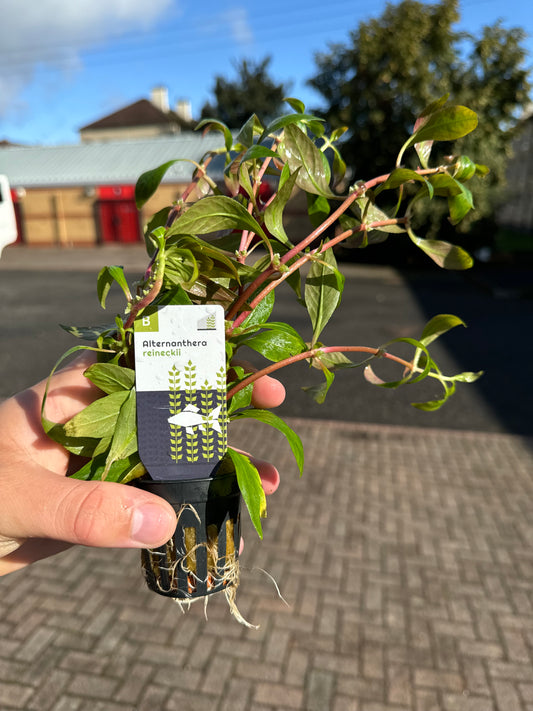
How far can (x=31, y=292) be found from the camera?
46.5 feet

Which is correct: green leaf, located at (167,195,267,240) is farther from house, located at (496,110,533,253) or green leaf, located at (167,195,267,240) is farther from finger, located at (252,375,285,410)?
house, located at (496,110,533,253)

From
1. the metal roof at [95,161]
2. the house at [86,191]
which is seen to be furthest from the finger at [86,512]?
the house at [86,191]

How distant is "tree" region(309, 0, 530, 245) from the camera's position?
16.9m

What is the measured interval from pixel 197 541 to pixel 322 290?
2.43ft

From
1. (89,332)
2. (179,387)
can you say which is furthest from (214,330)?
(89,332)

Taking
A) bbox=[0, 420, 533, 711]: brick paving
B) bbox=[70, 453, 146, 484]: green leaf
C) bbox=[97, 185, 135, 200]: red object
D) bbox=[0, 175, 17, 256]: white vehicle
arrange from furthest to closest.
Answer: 1. bbox=[97, 185, 135, 200]: red object
2. bbox=[0, 420, 533, 711]: brick paving
3. bbox=[0, 175, 17, 256]: white vehicle
4. bbox=[70, 453, 146, 484]: green leaf

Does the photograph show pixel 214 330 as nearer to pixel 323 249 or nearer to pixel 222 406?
pixel 222 406

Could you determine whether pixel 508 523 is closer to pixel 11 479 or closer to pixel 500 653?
pixel 500 653

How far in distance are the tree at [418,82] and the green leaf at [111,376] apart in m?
17.1

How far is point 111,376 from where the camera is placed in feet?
4.32

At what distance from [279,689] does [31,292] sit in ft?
43.5

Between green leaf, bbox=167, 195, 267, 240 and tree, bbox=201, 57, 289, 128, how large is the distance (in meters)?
43.6

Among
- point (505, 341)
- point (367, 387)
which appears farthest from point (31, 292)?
point (505, 341)

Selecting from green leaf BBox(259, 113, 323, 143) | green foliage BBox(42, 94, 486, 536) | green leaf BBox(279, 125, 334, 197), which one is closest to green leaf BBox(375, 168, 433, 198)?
green foliage BBox(42, 94, 486, 536)
